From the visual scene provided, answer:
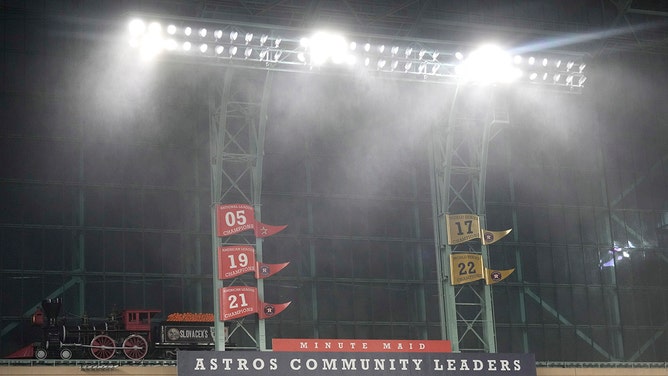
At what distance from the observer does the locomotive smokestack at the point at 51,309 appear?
3306 cm

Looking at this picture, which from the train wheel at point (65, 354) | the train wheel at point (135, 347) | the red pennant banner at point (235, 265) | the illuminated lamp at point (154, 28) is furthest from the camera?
the train wheel at point (135, 347)

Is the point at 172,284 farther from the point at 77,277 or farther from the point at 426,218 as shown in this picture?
the point at 426,218

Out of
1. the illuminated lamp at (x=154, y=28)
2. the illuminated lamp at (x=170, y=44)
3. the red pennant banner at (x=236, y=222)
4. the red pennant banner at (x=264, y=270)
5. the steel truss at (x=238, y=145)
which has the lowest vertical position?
the red pennant banner at (x=264, y=270)

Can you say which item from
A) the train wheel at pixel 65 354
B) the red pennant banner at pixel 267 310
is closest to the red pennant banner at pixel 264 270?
the red pennant banner at pixel 267 310

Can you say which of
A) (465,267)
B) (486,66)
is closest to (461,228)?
(465,267)

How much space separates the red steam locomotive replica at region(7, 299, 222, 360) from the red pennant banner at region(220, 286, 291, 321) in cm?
223

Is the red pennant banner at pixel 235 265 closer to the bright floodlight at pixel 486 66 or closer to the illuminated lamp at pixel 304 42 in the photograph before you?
the illuminated lamp at pixel 304 42

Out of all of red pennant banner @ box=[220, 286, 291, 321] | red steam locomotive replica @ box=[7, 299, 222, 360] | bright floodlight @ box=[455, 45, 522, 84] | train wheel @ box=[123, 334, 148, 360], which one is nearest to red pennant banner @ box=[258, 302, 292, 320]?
red pennant banner @ box=[220, 286, 291, 321]

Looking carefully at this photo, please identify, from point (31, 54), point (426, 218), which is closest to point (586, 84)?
point (426, 218)

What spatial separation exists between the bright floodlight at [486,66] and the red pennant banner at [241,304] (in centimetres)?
1033

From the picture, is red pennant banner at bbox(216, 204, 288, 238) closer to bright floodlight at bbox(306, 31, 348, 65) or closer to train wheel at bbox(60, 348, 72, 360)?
bright floodlight at bbox(306, 31, 348, 65)

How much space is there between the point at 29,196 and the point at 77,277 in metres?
3.44

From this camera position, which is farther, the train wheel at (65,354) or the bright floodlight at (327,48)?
the bright floodlight at (327,48)

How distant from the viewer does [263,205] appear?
4047cm
